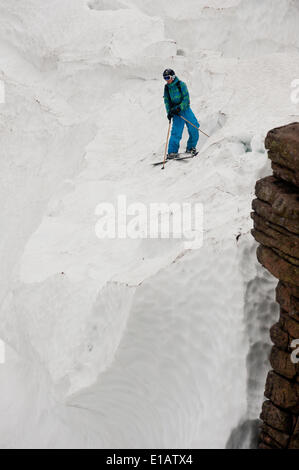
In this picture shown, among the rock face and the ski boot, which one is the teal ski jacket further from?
the rock face

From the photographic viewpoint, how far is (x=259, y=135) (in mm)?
13461

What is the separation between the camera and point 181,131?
14938 millimetres

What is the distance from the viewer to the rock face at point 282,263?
657 cm

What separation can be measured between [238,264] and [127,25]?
14.6 metres

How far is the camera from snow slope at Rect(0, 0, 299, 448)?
9.08 m
